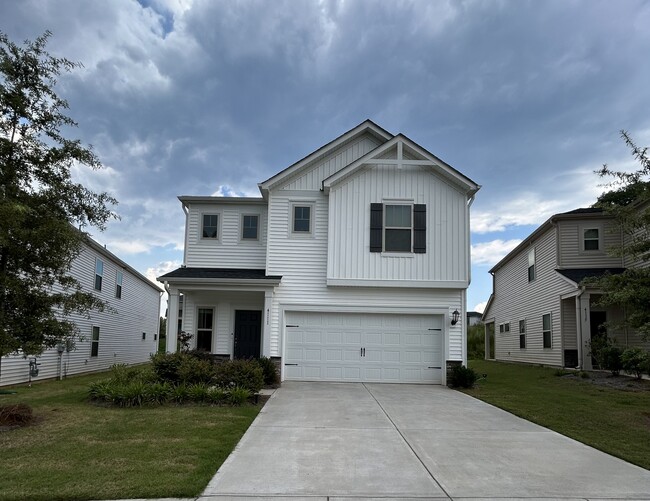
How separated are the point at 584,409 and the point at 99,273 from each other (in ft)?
56.0

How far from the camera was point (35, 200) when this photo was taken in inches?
327

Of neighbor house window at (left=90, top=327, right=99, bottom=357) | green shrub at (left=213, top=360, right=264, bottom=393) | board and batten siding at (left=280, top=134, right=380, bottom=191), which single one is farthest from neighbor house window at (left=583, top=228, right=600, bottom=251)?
neighbor house window at (left=90, top=327, right=99, bottom=357)

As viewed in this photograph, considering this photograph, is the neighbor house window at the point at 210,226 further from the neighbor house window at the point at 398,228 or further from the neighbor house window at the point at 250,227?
the neighbor house window at the point at 398,228

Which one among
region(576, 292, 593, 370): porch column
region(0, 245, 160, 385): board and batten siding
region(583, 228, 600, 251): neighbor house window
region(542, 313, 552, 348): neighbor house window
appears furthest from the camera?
region(542, 313, 552, 348): neighbor house window

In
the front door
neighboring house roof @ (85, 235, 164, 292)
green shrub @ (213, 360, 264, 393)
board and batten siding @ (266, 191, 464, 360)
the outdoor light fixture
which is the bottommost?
green shrub @ (213, 360, 264, 393)

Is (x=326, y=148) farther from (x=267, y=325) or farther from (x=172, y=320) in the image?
(x=172, y=320)

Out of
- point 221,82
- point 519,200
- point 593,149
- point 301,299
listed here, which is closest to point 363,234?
point 301,299

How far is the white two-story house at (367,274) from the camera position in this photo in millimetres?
14883

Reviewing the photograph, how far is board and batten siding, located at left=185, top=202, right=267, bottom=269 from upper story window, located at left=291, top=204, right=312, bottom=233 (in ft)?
4.69

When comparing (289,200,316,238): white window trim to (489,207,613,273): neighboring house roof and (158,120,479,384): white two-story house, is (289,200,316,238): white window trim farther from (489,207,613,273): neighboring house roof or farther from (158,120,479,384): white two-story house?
(489,207,613,273): neighboring house roof

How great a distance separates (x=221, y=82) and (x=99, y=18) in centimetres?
470

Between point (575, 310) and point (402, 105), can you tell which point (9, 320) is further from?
point (575, 310)

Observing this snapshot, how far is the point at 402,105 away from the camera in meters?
16.9

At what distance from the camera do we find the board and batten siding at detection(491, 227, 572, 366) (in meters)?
20.5
